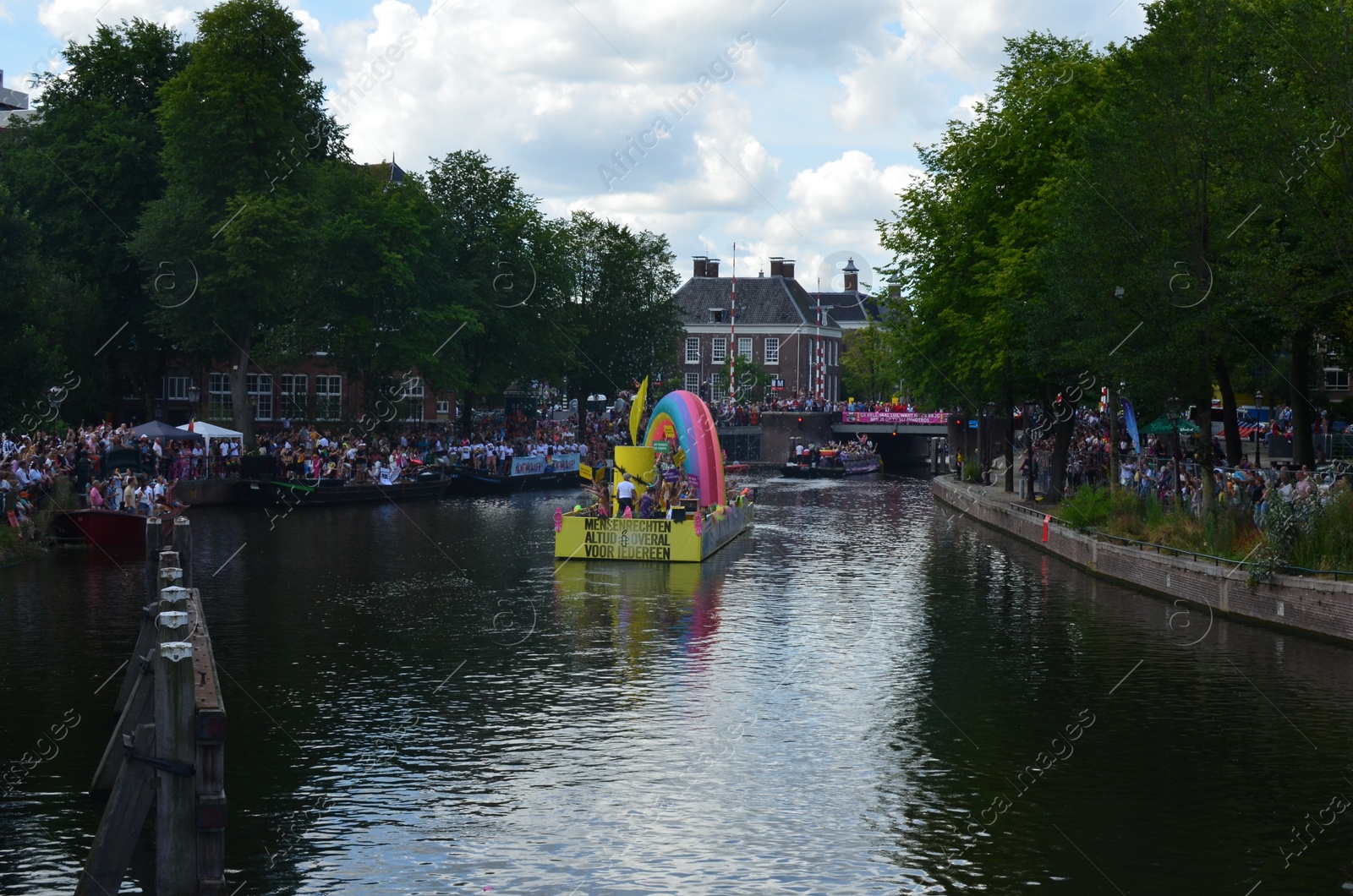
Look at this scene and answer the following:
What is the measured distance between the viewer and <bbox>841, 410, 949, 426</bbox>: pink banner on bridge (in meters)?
105

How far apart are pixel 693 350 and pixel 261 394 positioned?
64.1 m

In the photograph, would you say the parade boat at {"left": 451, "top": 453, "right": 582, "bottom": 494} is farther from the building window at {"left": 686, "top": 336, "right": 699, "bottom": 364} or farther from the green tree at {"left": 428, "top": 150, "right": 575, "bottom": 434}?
the building window at {"left": 686, "top": 336, "right": 699, "bottom": 364}

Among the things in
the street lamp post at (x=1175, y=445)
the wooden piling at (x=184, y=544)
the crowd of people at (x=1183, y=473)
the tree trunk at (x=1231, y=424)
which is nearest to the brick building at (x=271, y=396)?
the crowd of people at (x=1183, y=473)

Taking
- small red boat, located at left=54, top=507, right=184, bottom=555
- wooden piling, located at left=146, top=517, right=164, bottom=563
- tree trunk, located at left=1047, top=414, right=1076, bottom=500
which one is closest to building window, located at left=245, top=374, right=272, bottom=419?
small red boat, located at left=54, top=507, right=184, bottom=555

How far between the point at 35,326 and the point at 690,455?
2119 cm

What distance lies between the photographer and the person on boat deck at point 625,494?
125 ft

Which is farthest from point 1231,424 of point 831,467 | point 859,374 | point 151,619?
point 859,374

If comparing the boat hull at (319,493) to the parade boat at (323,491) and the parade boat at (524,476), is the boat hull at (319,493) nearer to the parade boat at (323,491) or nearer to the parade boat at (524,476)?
the parade boat at (323,491)

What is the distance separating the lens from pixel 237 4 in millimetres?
57938

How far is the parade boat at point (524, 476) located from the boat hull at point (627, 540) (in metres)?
31.2

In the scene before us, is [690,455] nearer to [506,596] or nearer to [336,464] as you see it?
[506,596]

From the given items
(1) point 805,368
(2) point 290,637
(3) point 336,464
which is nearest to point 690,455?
(2) point 290,637

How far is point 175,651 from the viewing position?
9734mm

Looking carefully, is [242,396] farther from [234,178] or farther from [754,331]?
[754,331]
